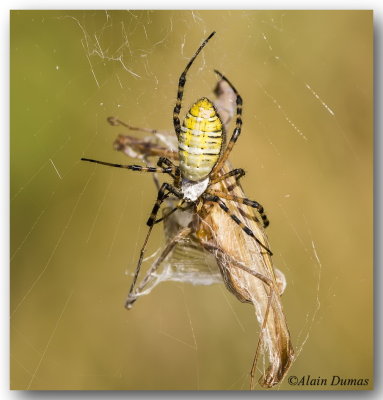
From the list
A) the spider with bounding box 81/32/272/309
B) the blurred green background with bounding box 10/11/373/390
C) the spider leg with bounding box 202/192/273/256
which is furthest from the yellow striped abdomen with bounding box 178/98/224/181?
the blurred green background with bounding box 10/11/373/390

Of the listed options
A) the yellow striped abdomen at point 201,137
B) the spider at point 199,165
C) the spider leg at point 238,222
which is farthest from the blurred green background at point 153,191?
the spider leg at point 238,222

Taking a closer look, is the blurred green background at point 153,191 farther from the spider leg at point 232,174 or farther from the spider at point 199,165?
the spider leg at point 232,174

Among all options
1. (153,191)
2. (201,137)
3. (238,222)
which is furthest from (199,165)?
(153,191)

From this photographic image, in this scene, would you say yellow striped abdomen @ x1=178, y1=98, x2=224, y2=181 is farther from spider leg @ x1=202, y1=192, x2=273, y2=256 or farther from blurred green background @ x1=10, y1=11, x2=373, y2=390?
blurred green background @ x1=10, y1=11, x2=373, y2=390

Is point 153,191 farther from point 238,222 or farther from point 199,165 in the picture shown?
point 238,222

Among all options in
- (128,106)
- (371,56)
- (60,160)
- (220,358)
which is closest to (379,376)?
(220,358)

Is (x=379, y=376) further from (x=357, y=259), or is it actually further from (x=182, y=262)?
(x=182, y=262)
